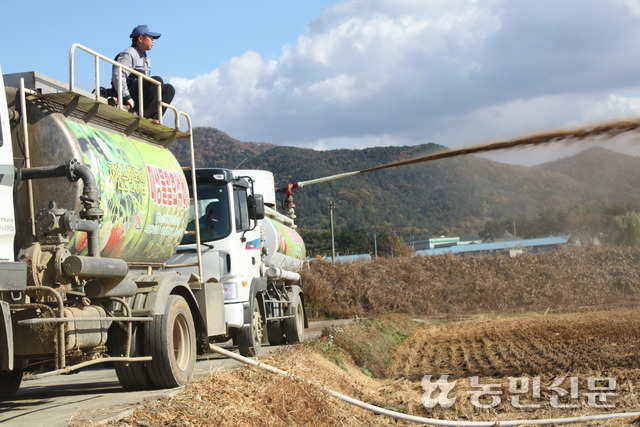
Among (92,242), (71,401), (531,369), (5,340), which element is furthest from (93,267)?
(531,369)

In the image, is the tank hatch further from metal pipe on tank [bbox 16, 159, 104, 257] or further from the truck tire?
the truck tire

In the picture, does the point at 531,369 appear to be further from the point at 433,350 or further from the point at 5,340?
the point at 5,340

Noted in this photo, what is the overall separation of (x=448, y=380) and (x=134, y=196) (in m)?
5.94

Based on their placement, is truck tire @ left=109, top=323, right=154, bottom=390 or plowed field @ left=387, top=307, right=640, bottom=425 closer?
truck tire @ left=109, top=323, right=154, bottom=390

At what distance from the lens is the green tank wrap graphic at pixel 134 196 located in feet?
27.7

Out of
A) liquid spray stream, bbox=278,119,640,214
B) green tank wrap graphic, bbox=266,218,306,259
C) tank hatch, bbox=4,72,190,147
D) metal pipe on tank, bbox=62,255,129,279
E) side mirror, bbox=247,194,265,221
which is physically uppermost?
tank hatch, bbox=4,72,190,147

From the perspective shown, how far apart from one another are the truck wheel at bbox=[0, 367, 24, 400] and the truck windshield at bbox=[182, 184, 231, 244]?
460 cm

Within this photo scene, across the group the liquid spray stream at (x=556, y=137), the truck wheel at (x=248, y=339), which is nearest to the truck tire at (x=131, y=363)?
the truck wheel at (x=248, y=339)

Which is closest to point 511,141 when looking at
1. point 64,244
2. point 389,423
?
point 389,423

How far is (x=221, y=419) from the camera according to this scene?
21.8 ft

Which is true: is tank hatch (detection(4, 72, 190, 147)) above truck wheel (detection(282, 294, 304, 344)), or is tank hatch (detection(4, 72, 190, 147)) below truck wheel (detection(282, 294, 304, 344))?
above

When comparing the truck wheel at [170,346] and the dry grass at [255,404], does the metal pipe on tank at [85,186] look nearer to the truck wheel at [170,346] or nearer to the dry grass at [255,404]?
the truck wheel at [170,346]

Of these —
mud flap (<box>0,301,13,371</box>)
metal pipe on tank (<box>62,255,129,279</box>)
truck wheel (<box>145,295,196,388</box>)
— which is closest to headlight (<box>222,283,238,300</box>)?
truck wheel (<box>145,295,196,388</box>)

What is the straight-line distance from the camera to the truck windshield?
13.7 meters
